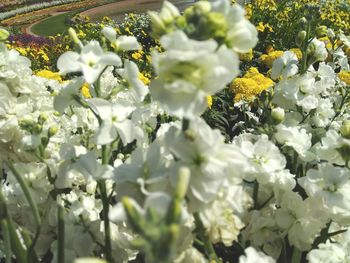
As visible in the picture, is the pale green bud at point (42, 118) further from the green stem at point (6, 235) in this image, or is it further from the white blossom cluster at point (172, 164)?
the green stem at point (6, 235)

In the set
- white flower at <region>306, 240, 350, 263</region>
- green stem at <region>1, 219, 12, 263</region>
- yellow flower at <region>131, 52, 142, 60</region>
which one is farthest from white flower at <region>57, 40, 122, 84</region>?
yellow flower at <region>131, 52, 142, 60</region>

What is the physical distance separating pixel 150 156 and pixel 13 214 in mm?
634

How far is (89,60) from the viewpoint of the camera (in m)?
1.27

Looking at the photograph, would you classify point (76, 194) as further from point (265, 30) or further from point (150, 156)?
point (265, 30)

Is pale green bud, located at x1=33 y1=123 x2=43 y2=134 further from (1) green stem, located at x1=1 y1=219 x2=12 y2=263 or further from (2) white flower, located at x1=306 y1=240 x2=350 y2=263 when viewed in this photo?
(2) white flower, located at x1=306 y1=240 x2=350 y2=263

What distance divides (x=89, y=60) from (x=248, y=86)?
2.39 metres

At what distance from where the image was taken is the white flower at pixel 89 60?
125 cm

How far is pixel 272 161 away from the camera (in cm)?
147

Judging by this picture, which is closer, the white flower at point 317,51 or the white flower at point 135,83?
the white flower at point 135,83

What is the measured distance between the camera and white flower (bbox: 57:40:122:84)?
1254 mm

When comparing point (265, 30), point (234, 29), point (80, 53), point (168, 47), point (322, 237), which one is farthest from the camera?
point (265, 30)

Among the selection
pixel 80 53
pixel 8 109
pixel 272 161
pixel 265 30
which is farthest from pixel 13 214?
pixel 265 30

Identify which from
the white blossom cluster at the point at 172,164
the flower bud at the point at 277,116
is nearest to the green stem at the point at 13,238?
the white blossom cluster at the point at 172,164

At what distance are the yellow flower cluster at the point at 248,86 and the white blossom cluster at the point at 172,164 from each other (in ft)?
4.68
